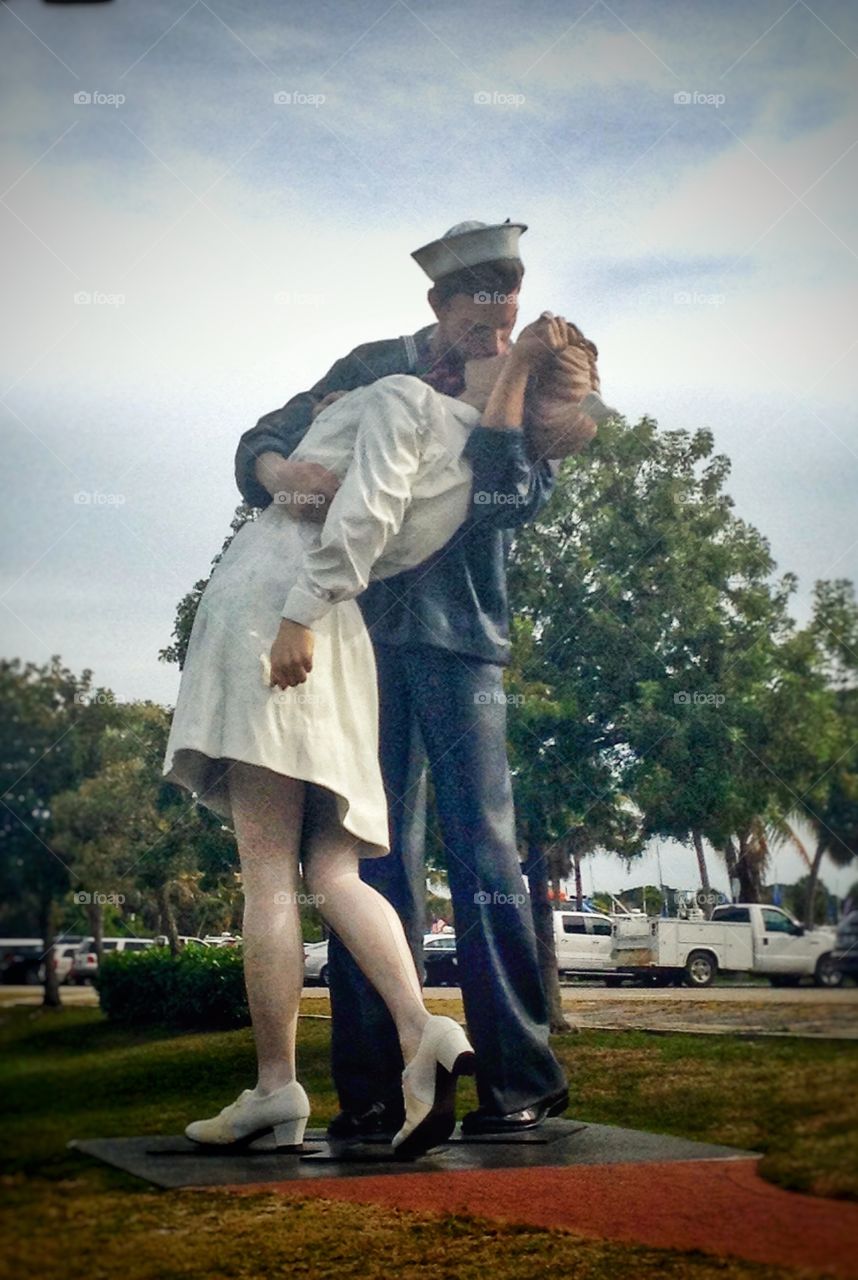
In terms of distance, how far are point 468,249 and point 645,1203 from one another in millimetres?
3657

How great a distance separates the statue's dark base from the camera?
19.0ft

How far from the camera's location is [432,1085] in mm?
5848

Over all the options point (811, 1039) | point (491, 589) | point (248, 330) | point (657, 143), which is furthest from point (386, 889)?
point (657, 143)

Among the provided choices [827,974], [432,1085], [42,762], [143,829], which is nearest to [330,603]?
[143,829]

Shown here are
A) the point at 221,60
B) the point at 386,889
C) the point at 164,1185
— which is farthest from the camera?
the point at 221,60

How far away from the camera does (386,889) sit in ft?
20.2

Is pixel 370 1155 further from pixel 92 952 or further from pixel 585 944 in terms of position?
pixel 92 952

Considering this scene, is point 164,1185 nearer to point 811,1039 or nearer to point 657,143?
point 811,1039

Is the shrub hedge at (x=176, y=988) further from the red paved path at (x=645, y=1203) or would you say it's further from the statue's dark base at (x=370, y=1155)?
the red paved path at (x=645, y=1203)

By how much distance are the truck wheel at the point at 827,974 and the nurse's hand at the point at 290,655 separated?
7.45ft

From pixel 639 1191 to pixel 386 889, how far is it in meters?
1.41

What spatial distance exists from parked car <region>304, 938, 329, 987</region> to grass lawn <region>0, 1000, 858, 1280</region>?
0.11m

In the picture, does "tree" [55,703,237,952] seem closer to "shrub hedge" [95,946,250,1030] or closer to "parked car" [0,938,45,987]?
"shrub hedge" [95,946,250,1030]

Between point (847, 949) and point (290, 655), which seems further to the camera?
point (847, 949)
